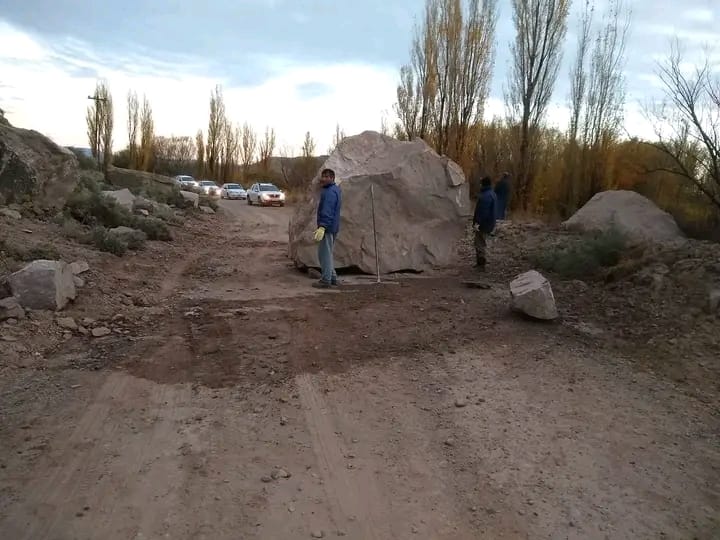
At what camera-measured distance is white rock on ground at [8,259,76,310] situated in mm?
6152

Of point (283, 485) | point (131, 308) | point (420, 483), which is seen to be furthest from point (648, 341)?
point (131, 308)

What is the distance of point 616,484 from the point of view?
12.1ft

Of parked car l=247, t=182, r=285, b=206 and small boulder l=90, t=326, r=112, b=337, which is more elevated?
parked car l=247, t=182, r=285, b=206

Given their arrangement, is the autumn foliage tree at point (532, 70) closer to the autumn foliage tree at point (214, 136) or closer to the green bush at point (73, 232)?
the green bush at point (73, 232)

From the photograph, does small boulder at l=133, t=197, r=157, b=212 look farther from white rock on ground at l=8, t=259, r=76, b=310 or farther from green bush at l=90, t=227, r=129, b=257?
white rock on ground at l=8, t=259, r=76, b=310

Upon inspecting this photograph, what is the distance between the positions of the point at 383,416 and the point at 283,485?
119cm

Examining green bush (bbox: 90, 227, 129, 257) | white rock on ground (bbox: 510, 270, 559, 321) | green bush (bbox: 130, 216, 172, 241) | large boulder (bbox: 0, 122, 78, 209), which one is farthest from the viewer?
green bush (bbox: 130, 216, 172, 241)

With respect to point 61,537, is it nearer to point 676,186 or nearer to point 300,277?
point 300,277

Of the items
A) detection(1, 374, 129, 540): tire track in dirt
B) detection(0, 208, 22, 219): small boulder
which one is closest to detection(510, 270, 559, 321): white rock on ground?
detection(1, 374, 129, 540): tire track in dirt

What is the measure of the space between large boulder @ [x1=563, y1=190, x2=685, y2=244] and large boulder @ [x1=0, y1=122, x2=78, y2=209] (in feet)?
33.5

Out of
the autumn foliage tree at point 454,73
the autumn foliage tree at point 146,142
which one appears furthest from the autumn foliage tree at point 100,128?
the autumn foliage tree at point 454,73

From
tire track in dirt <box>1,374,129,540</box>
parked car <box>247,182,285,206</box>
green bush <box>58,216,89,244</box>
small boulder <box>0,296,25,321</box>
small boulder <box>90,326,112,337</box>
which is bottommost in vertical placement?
tire track in dirt <box>1,374,129,540</box>

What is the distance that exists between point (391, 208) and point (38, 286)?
5.81 m

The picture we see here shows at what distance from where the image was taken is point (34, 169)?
35.3 feet
